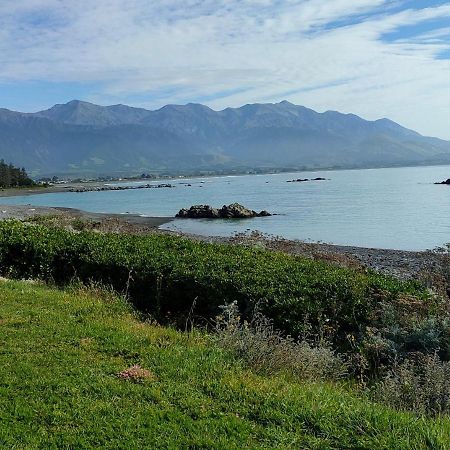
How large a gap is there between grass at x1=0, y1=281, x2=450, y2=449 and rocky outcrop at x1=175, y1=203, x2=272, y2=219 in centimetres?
4756

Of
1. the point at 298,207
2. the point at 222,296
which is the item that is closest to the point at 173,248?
the point at 222,296

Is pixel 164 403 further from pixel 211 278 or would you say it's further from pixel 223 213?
pixel 223 213

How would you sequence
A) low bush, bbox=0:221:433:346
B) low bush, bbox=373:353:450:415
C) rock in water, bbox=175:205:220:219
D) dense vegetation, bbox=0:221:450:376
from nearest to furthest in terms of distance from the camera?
1. low bush, bbox=373:353:450:415
2. dense vegetation, bbox=0:221:450:376
3. low bush, bbox=0:221:433:346
4. rock in water, bbox=175:205:220:219

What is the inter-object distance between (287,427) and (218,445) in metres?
0.73

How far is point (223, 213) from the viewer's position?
2195 inches

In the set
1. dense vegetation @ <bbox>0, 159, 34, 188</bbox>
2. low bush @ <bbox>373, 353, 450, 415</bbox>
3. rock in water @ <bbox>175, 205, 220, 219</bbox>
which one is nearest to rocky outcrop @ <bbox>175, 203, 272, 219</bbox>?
rock in water @ <bbox>175, 205, 220, 219</bbox>

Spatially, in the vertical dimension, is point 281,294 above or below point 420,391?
above

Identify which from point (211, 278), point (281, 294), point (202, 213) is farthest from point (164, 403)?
point (202, 213)

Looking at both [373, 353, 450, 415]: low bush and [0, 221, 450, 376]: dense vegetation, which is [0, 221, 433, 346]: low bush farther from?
[373, 353, 450, 415]: low bush

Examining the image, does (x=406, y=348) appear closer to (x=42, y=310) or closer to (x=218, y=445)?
(x=218, y=445)

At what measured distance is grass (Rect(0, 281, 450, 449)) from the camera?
449cm

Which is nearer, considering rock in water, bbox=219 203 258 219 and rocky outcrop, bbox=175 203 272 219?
rock in water, bbox=219 203 258 219

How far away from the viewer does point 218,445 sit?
14.4 feet

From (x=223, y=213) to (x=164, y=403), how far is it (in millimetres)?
50681
